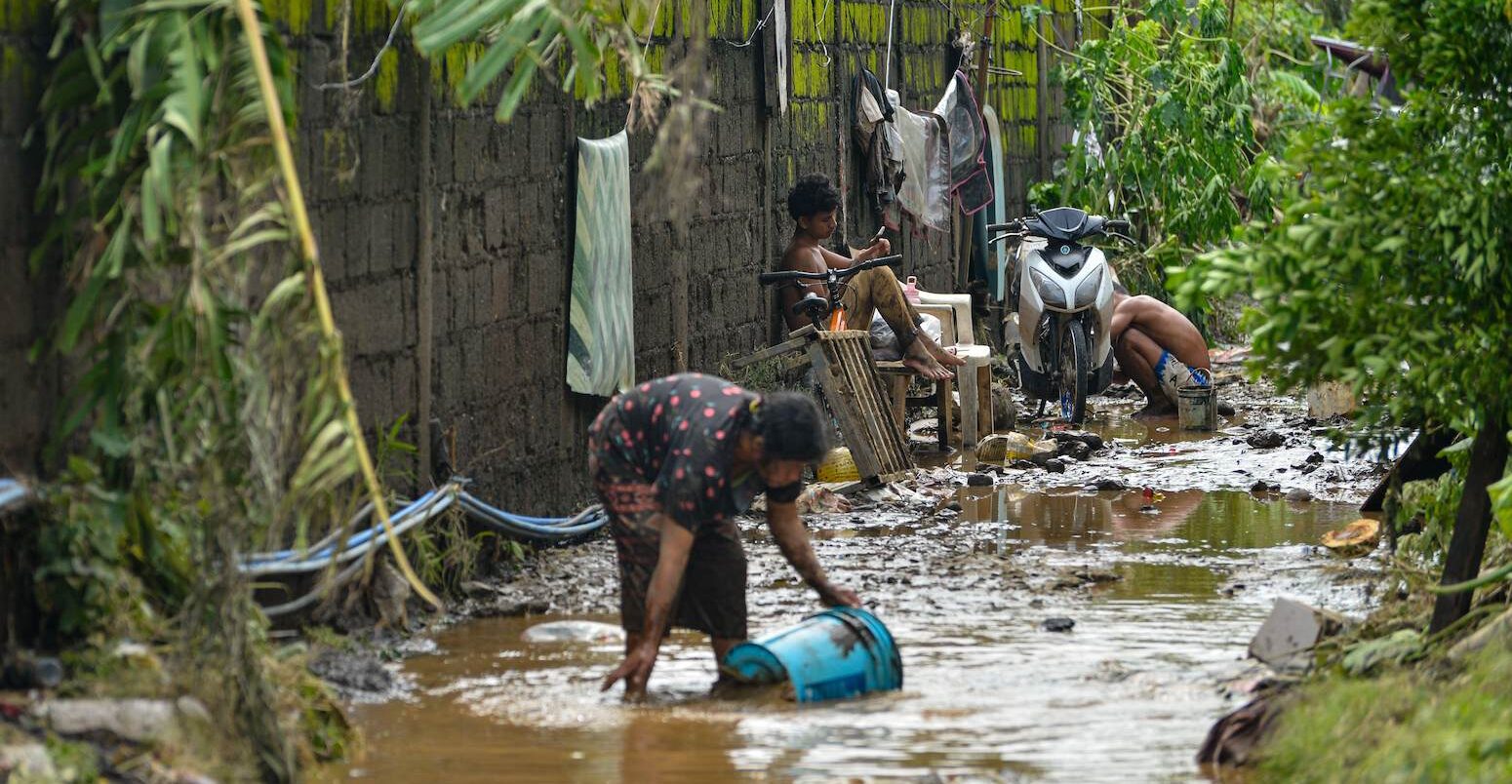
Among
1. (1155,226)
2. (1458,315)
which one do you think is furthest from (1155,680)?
(1155,226)

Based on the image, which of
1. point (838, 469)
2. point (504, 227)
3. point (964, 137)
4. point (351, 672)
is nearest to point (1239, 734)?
point (351, 672)

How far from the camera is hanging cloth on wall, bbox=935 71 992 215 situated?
48.0 feet

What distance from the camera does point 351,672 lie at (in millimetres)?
6242

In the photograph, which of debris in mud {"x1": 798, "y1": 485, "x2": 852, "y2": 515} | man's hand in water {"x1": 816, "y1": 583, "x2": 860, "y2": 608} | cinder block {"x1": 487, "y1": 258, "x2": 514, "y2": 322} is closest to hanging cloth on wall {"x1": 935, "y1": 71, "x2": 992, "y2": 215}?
debris in mud {"x1": 798, "y1": 485, "x2": 852, "y2": 515}

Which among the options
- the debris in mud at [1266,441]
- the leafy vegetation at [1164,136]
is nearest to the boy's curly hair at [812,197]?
the debris in mud at [1266,441]

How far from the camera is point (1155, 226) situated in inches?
628

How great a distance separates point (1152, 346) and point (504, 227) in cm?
610

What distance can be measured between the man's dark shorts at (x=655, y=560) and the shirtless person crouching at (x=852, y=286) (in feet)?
15.2

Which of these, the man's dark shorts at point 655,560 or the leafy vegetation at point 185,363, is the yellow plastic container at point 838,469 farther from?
the leafy vegetation at point 185,363

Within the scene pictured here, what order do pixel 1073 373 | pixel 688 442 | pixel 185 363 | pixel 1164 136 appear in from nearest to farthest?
pixel 185 363
pixel 688 442
pixel 1073 373
pixel 1164 136

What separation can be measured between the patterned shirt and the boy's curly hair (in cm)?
510

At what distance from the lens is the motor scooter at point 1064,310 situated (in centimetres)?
1266

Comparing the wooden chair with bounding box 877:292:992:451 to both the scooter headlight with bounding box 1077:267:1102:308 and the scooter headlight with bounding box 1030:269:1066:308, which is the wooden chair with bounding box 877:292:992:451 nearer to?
the scooter headlight with bounding box 1030:269:1066:308

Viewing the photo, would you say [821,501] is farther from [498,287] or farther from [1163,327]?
[1163,327]
